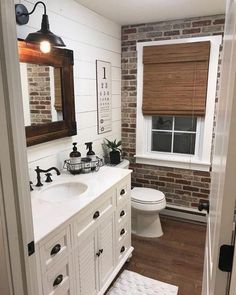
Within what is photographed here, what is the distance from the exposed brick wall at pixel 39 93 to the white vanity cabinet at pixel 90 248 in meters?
0.79

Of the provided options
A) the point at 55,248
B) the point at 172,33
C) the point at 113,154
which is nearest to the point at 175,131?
the point at 113,154

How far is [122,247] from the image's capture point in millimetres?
2207

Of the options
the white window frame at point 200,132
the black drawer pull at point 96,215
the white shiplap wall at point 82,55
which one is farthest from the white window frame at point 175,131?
the black drawer pull at point 96,215

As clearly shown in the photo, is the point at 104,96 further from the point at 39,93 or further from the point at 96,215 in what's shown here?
the point at 96,215

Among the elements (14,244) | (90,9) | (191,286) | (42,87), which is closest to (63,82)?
(42,87)

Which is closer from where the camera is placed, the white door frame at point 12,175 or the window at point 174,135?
the white door frame at point 12,175

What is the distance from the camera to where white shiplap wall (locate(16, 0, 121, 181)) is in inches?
77.5

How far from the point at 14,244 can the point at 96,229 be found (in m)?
0.86

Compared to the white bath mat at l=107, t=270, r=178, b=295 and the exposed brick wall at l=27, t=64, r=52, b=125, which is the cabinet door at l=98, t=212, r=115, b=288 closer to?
the white bath mat at l=107, t=270, r=178, b=295

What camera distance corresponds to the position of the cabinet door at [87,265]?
5.11 feet

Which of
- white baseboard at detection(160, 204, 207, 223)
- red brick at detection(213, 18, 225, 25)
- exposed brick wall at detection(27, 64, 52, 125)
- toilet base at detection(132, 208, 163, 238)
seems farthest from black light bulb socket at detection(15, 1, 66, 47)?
white baseboard at detection(160, 204, 207, 223)

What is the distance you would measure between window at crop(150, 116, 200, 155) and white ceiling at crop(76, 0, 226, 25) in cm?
112

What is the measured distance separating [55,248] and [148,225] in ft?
5.37

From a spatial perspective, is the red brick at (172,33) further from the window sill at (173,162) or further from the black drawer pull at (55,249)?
the black drawer pull at (55,249)
